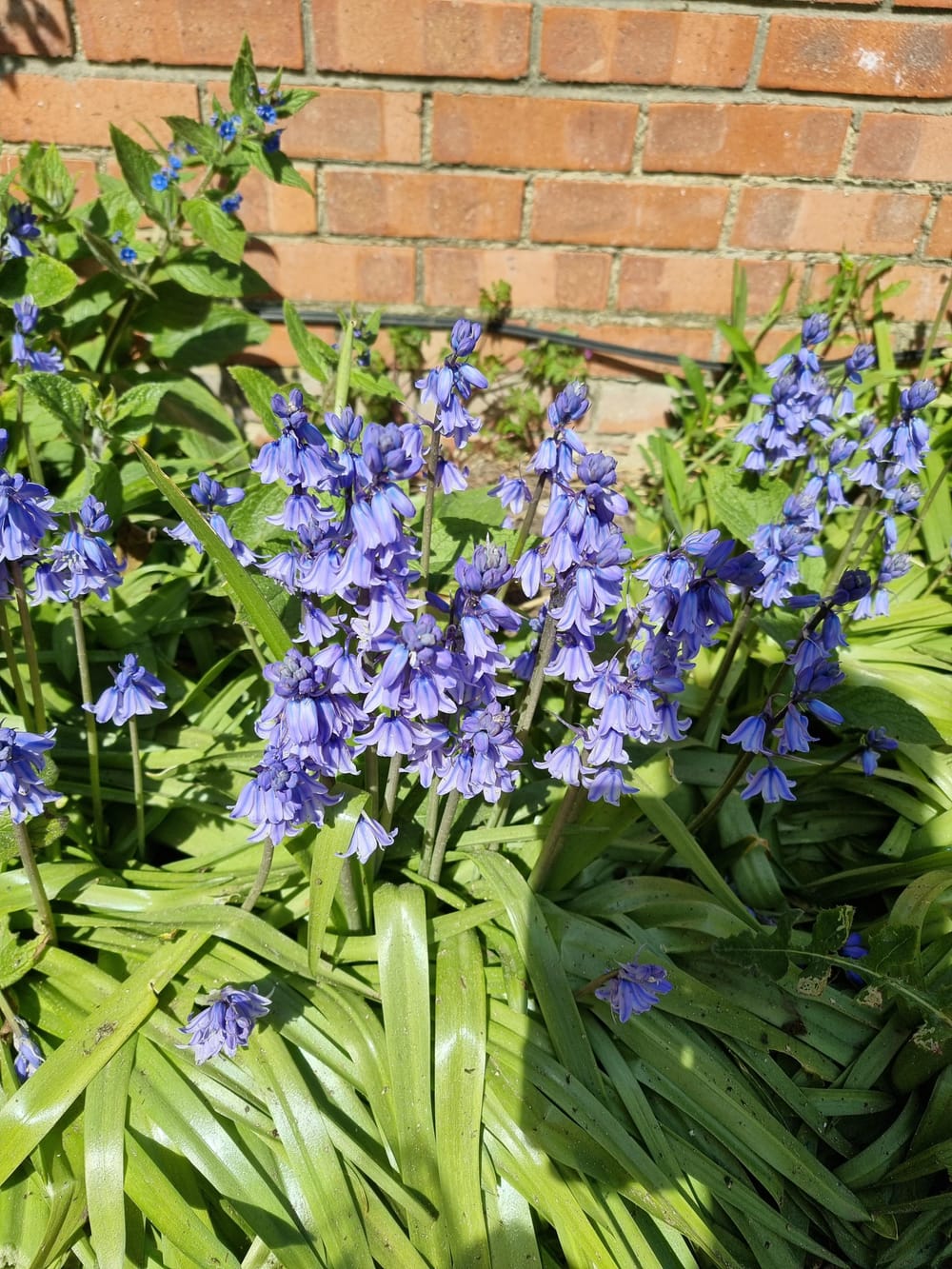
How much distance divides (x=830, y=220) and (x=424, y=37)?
170 centimetres

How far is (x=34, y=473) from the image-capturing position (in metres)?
2.45

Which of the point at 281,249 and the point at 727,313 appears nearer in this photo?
the point at 281,249

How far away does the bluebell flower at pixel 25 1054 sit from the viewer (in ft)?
5.94

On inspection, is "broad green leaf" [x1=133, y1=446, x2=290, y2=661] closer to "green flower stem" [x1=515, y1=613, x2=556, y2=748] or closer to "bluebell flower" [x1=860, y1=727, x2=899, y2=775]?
"green flower stem" [x1=515, y1=613, x2=556, y2=748]

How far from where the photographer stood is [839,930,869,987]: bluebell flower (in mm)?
2129

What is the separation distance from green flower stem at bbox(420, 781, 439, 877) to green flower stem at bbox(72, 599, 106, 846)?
0.78m

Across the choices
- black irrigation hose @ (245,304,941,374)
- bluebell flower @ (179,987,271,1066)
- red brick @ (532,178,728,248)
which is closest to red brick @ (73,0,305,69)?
black irrigation hose @ (245,304,941,374)

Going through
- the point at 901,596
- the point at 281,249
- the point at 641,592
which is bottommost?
the point at 901,596

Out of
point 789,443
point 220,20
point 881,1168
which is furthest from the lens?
point 220,20

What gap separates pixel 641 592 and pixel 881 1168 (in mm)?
1415

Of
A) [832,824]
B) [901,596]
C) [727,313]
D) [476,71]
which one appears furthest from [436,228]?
[832,824]

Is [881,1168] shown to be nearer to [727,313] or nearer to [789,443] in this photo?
[789,443]

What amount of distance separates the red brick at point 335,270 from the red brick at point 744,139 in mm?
1028

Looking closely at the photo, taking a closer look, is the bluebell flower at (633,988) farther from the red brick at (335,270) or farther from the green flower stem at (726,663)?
the red brick at (335,270)
